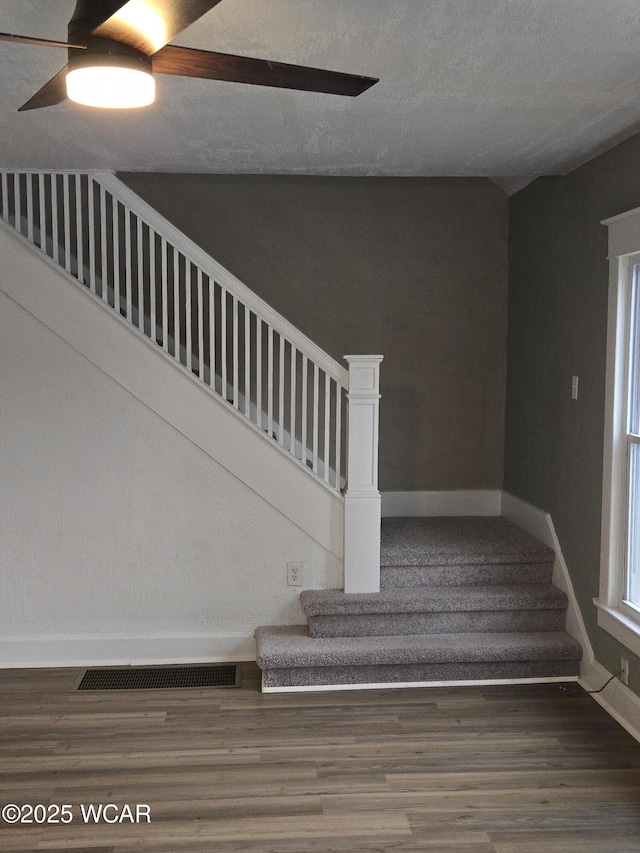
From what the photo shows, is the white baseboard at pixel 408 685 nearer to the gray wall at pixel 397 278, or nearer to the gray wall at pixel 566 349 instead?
the gray wall at pixel 566 349

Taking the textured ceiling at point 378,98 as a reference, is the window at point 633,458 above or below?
below

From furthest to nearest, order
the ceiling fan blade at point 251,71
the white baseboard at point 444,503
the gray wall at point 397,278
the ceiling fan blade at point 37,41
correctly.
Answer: the white baseboard at point 444,503, the gray wall at point 397,278, the ceiling fan blade at point 251,71, the ceiling fan blade at point 37,41

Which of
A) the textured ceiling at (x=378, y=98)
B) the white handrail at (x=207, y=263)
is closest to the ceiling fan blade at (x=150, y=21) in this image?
the textured ceiling at (x=378, y=98)

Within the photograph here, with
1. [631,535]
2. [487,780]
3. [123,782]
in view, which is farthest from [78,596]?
[631,535]

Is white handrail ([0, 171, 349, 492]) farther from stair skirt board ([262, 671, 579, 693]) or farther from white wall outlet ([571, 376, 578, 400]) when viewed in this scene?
white wall outlet ([571, 376, 578, 400])

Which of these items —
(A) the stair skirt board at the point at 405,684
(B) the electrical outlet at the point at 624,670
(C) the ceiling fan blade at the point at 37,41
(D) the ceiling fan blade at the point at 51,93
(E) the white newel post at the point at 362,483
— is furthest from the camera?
(E) the white newel post at the point at 362,483

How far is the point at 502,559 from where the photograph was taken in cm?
461

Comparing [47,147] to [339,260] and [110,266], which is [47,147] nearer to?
[110,266]

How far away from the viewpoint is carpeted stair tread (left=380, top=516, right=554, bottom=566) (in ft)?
15.1

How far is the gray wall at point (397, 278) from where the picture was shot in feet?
17.3

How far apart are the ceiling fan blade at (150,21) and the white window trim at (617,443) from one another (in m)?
2.43

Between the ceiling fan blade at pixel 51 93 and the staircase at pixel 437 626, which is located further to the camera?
the staircase at pixel 437 626

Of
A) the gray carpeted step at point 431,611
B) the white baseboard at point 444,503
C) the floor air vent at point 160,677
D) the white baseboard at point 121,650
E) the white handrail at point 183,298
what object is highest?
the white handrail at point 183,298

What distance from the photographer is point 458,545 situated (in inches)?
187
